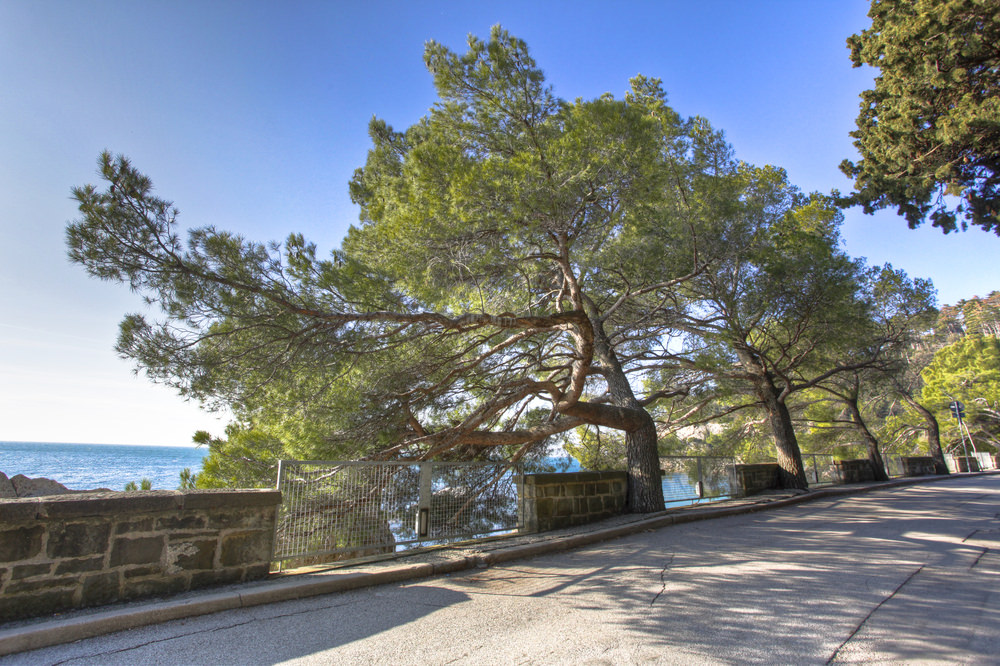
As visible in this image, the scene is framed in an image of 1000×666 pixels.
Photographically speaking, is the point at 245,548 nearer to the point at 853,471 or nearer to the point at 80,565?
the point at 80,565

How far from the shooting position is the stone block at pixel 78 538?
11.8 feet

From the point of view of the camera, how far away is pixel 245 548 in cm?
456

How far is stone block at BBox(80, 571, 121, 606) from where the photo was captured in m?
3.68

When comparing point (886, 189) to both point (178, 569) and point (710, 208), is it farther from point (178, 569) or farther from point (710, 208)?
point (178, 569)

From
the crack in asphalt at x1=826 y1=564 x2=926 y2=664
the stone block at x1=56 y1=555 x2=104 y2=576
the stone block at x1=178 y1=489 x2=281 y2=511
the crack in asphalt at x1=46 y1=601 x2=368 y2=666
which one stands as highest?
the stone block at x1=178 y1=489 x2=281 y2=511

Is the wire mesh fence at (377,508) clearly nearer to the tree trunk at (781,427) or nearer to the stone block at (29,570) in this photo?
the stone block at (29,570)

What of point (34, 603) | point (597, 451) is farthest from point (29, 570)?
point (597, 451)

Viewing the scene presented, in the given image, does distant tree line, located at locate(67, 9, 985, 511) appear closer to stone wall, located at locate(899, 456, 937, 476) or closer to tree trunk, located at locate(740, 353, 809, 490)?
tree trunk, located at locate(740, 353, 809, 490)

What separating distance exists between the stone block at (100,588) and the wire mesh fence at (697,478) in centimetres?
1014

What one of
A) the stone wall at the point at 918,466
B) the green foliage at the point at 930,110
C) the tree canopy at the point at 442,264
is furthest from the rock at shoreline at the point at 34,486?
the stone wall at the point at 918,466

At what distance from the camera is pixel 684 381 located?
1442 centimetres

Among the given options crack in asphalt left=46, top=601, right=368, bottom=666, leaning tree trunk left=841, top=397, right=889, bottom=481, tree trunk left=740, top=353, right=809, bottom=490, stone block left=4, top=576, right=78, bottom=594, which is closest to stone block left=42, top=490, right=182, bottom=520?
stone block left=4, top=576, right=78, bottom=594

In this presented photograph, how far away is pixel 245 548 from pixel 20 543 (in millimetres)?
1612

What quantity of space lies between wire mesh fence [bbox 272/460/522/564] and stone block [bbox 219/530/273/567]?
0.97ft
